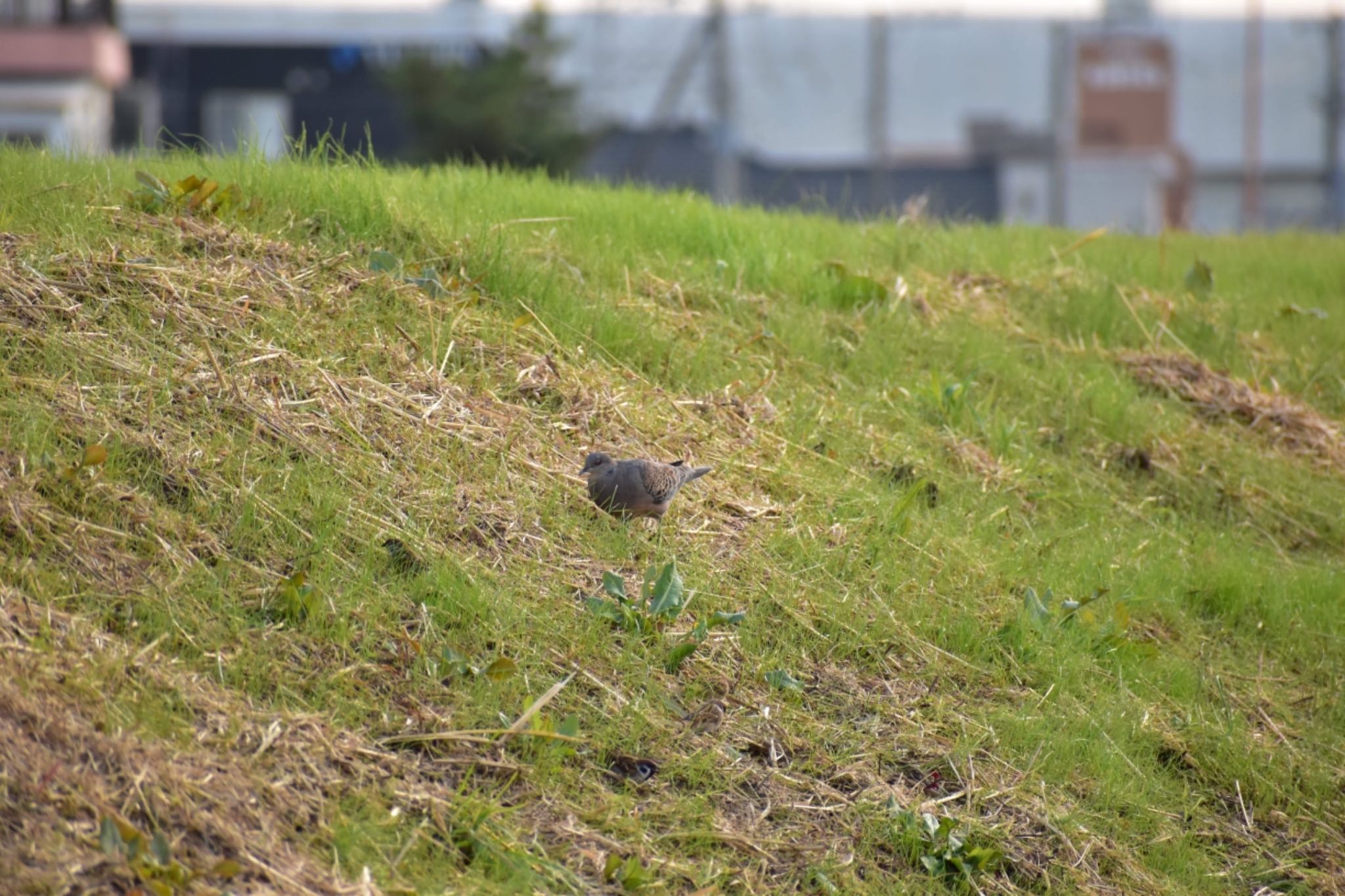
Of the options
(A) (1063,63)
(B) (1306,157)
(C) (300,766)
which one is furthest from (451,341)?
(B) (1306,157)

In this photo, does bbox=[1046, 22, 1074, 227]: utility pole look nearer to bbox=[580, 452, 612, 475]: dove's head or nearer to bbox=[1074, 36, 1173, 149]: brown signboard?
bbox=[1074, 36, 1173, 149]: brown signboard

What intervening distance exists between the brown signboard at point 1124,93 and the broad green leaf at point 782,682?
103ft

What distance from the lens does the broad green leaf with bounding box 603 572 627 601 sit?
14.4 ft

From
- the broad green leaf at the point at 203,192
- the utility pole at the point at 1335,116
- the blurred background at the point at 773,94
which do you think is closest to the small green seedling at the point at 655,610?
the broad green leaf at the point at 203,192

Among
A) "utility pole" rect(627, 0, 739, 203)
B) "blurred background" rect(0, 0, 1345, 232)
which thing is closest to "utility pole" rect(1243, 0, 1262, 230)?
"blurred background" rect(0, 0, 1345, 232)

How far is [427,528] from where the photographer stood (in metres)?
4.42

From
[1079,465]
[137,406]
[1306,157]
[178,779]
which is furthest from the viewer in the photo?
[1306,157]

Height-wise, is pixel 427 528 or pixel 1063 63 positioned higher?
pixel 1063 63

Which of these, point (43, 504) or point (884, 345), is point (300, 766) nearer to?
point (43, 504)

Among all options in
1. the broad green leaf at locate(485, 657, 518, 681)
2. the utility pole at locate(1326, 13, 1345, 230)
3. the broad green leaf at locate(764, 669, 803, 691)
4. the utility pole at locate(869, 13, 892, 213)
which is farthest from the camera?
the utility pole at locate(1326, 13, 1345, 230)

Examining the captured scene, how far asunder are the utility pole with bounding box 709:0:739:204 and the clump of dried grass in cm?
1256

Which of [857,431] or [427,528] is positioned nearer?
[427,528]

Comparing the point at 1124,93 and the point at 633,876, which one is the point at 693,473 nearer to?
the point at 633,876

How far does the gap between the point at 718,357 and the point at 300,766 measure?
3241mm
